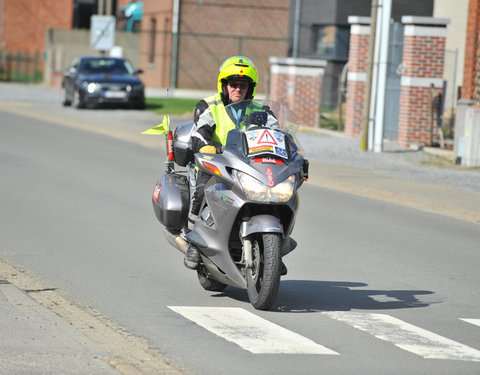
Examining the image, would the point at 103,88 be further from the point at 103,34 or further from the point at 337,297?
the point at 337,297

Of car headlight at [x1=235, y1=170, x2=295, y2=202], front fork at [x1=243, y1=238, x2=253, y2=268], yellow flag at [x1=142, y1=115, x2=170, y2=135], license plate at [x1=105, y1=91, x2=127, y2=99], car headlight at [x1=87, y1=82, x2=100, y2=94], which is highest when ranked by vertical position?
yellow flag at [x1=142, y1=115, x2=170, y2=135]

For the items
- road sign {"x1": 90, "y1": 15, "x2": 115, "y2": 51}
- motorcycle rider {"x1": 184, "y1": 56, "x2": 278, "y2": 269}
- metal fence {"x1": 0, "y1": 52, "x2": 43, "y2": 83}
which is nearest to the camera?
motorcycle rider {"x1": 184, "y1": 56, "x2": 278, "y2": 269}

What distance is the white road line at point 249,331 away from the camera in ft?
21.5

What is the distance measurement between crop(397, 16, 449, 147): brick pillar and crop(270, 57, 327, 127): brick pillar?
5732 millimetres

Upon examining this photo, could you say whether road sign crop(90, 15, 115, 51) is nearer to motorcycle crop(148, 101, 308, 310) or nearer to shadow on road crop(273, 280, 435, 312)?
shadow on road crop(273, 280, 435, 312)

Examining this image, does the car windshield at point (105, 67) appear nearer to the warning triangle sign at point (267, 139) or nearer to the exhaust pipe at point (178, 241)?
the exhaust pipe at point (178, 241)

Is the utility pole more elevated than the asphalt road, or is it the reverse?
the utility pole

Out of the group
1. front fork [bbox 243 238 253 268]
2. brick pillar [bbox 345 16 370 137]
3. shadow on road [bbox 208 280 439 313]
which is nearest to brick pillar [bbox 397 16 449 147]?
brick pillar [bbox 345 16 370 137]

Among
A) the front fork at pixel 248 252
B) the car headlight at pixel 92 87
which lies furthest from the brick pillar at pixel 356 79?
the front fork at pixel 248 252

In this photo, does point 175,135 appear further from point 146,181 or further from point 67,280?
point 146,181

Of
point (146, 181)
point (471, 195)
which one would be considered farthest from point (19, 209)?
point (471, 195)

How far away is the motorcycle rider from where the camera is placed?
7836 millimetres

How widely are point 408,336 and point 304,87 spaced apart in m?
22.7

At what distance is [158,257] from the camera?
994 centimetres
